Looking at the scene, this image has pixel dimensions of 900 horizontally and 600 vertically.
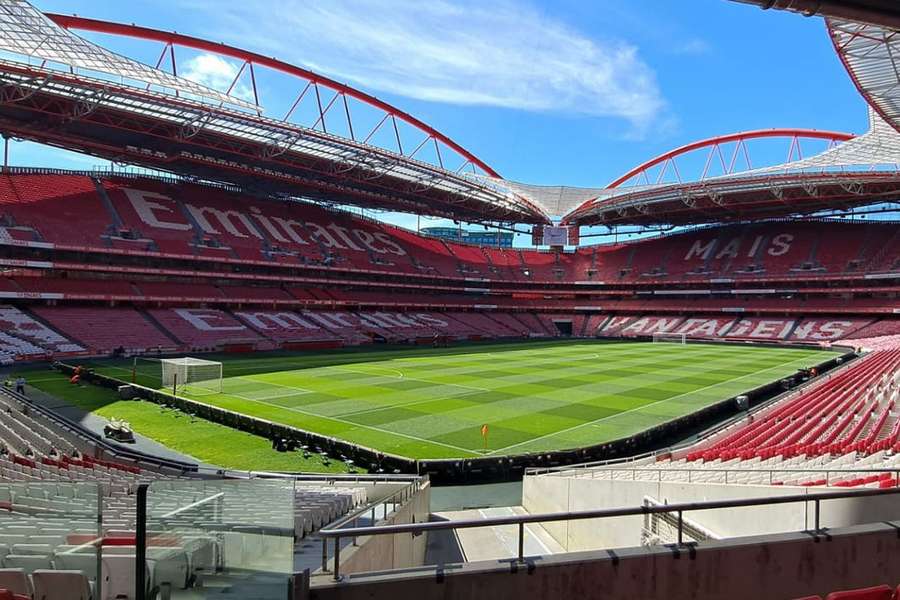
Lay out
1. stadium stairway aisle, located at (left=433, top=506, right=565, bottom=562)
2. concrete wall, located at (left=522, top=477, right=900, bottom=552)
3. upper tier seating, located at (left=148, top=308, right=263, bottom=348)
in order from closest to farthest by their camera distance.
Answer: concrete wall, located at (left=522, top=477, right=900, bottom=552)
stadium stairway aisle, located at (left=433, top=506, right=565, bottom=562)
upper tier seating, located at (left=148, top=308, right=263, bottom=348)

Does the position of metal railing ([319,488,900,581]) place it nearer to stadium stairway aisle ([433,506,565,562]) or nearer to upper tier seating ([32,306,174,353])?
stadium stairway aisle ([433,506,565,562])

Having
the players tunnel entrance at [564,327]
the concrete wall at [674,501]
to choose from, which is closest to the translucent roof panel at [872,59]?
the concrete wall at [674,501]

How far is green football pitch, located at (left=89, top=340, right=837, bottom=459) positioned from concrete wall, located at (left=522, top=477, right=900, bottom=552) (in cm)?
496

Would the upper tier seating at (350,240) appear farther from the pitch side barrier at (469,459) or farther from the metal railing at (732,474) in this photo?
the metal railing at (732,474)

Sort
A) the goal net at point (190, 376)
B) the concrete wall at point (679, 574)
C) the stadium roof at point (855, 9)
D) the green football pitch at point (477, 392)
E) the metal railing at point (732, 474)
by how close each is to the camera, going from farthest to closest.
A: the goal net at point (190, 376) < the green football pitch at point (477, 392) < the metal railing at point (732, 474) < the stadium roof at point (855, 9) < the concrete wall at point (679, 574)

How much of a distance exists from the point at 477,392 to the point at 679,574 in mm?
25488

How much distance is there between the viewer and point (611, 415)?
976 inches

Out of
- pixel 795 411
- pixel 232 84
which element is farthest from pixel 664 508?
pixel 232 84

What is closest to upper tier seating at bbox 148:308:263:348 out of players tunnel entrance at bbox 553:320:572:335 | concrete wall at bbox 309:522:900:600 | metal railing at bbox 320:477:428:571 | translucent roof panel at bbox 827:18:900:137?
metal railing at bbox 320:477:428:571

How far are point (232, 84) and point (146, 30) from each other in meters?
8.11

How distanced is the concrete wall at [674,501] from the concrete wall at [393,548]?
323 cm

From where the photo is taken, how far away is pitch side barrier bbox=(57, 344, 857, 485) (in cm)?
1773


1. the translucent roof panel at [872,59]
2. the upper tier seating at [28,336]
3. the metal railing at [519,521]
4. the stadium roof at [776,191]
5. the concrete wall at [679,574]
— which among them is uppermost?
the stadium roof at [776,191]

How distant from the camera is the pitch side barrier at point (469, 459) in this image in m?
17.7
